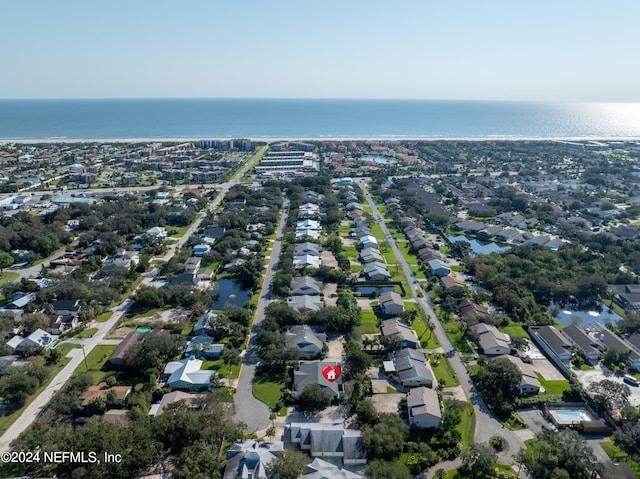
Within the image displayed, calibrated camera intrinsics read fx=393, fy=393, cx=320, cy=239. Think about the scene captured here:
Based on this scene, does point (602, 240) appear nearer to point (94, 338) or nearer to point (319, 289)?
point (319, 289)

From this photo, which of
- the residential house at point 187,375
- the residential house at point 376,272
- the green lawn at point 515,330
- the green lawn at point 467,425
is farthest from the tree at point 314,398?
the residential house at point 376,272

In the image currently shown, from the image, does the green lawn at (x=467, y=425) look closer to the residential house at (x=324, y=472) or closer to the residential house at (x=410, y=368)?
the residential house at (x=410, y=368)

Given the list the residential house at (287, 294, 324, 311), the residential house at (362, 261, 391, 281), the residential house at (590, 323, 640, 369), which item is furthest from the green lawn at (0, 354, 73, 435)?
the residential house at (590, 323, 640, 369)

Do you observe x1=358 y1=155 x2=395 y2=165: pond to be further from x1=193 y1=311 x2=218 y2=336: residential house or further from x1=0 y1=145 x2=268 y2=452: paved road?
x1=193 y1=311 x2=218 y2=336: residential house

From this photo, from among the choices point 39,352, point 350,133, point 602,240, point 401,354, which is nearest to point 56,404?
point 39,352

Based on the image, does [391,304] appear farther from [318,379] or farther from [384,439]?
[384,439]
